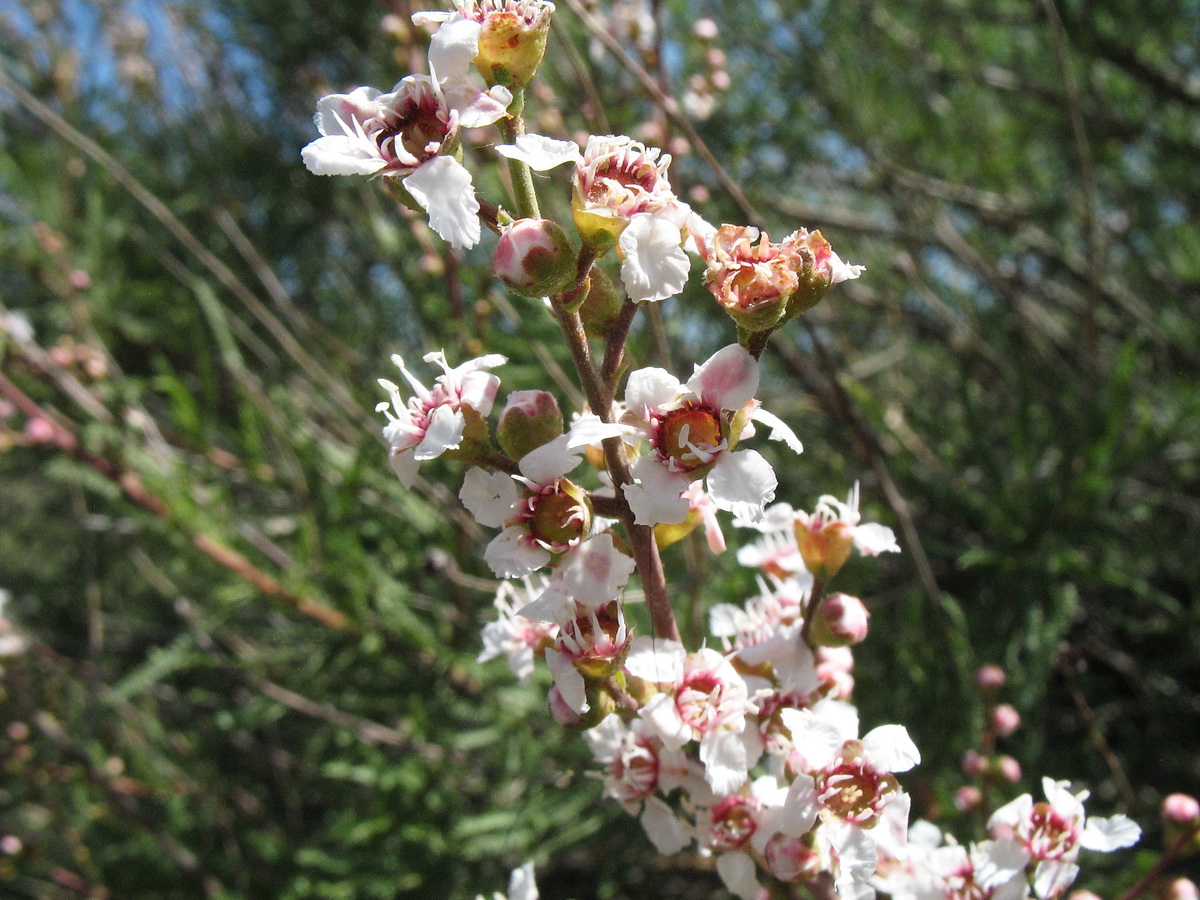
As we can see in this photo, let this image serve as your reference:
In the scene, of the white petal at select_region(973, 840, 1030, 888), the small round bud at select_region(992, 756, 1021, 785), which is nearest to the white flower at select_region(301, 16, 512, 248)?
the white petal at select_region(973, 840, 1030, 888)

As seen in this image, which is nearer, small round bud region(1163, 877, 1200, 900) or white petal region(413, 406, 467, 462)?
white petal region(413, 406, 467, 462)

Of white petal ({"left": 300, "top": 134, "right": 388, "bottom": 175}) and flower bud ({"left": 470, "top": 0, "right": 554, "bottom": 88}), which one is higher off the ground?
flower bud ({"left": 470, "top": 0, "right": 554, "bottom": 88})

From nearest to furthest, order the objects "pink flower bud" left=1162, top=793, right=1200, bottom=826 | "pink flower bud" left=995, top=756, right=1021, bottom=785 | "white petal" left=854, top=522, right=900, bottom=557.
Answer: "white petal" left=854, top=522, right=900, bottom=557 → "pink flower bud" left=1162, top=793, right=1200, bottom=826 → "pink flower bud" left=995, top=756, right=1021, bottom=785

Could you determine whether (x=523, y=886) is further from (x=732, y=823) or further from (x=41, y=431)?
(x=41, y=431)

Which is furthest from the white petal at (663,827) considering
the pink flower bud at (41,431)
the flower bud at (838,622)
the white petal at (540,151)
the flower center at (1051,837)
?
the pink flower bud at (41,431)

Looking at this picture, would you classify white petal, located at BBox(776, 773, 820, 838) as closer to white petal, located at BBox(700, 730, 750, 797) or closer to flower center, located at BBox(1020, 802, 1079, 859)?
white petal, located at BBox(700, 730, 750, 797)

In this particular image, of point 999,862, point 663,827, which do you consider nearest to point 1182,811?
point 999,862
